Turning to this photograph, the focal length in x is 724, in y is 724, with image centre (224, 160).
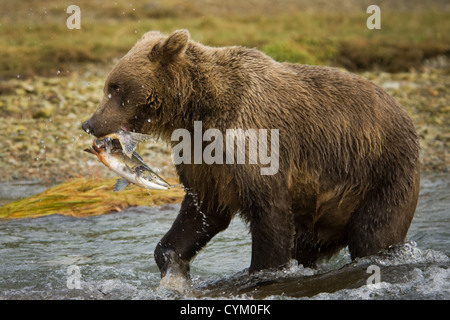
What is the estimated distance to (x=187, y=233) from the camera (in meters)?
6.04

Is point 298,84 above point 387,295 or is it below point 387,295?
above

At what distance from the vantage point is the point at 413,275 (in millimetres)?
5883

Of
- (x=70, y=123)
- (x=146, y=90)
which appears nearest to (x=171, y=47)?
(x=146, y=90)

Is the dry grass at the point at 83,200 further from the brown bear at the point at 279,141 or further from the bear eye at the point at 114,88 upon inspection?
the bear eye at the point at 114,88

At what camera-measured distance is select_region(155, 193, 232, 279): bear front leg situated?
19.7 ft

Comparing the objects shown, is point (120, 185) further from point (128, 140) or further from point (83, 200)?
point (83, 200)

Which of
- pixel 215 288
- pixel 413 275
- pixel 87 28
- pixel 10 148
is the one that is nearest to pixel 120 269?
pixel 215 288

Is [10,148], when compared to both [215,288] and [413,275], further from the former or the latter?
[413,275]

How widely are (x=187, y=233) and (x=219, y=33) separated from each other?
40.7 ft

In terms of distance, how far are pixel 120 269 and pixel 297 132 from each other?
2.10 meters

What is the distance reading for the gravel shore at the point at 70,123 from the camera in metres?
10.5

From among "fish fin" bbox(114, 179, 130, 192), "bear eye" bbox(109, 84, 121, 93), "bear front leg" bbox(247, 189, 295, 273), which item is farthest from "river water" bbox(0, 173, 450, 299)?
"bear eye" bbox(109, 84, 121, 93)

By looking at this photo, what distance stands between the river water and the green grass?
653 cm

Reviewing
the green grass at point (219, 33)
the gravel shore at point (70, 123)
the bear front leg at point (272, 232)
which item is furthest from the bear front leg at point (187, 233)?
the green grass at point (219, 33)
